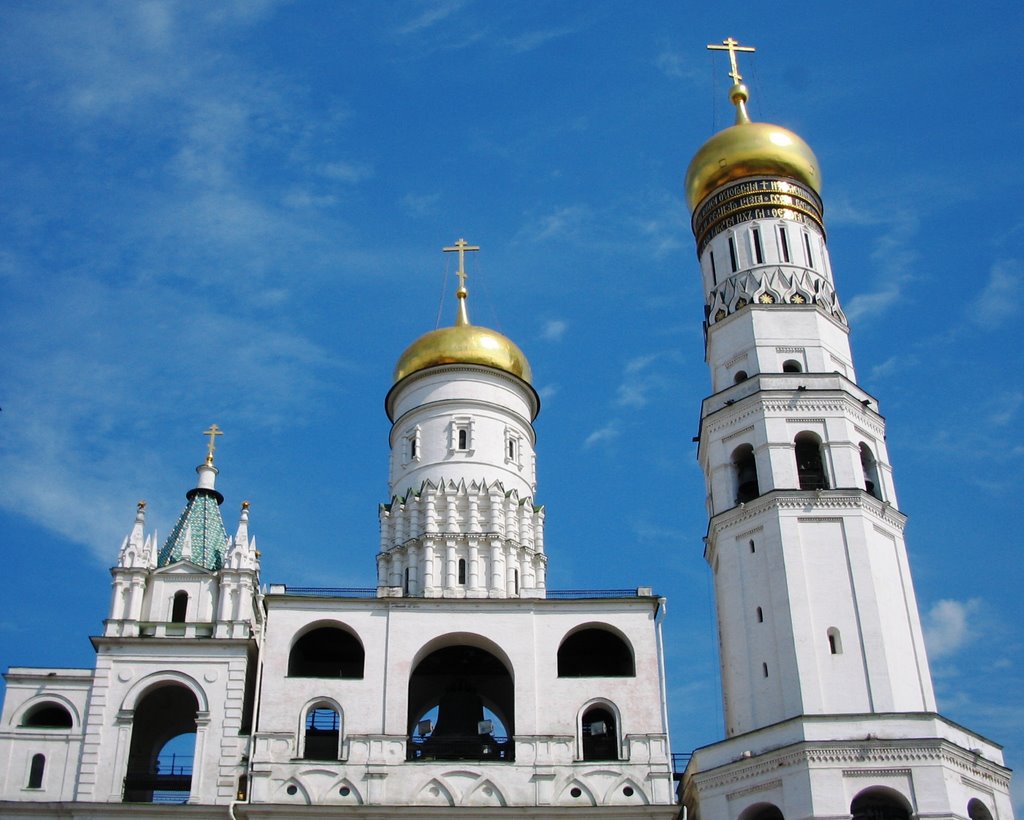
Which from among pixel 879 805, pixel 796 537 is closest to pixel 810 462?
pixel 796 537

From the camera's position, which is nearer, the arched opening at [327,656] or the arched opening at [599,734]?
the arched opening at [599,734]

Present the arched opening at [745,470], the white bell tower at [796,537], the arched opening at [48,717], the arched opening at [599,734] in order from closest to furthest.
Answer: the white bell tower at [796,537], the arched opening at [48,717], the arched opening at [599,734], the arched opening at [745,470]

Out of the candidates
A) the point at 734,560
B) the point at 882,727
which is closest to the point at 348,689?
the point at 734,560

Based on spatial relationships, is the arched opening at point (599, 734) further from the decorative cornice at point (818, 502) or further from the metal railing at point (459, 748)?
the decorative cornice at point (818, 502)

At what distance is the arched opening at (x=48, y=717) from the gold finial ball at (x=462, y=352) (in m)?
13.8

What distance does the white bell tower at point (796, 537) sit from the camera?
27.2 m

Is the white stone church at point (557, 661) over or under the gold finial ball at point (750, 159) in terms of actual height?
under

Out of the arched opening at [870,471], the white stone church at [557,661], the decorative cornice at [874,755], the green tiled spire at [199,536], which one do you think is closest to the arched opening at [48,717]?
the white stone church at [557,661]

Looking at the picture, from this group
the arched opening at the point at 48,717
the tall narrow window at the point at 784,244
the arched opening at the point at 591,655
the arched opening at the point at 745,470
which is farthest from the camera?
the tall narrow window at the point at 784,244

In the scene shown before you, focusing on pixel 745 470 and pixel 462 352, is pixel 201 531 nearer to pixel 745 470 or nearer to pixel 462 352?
pixel 462 352

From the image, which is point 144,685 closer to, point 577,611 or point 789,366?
point 577,611

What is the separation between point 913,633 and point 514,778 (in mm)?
9502

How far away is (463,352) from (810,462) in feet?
36.3

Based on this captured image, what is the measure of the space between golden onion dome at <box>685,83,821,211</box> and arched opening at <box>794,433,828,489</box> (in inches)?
340
